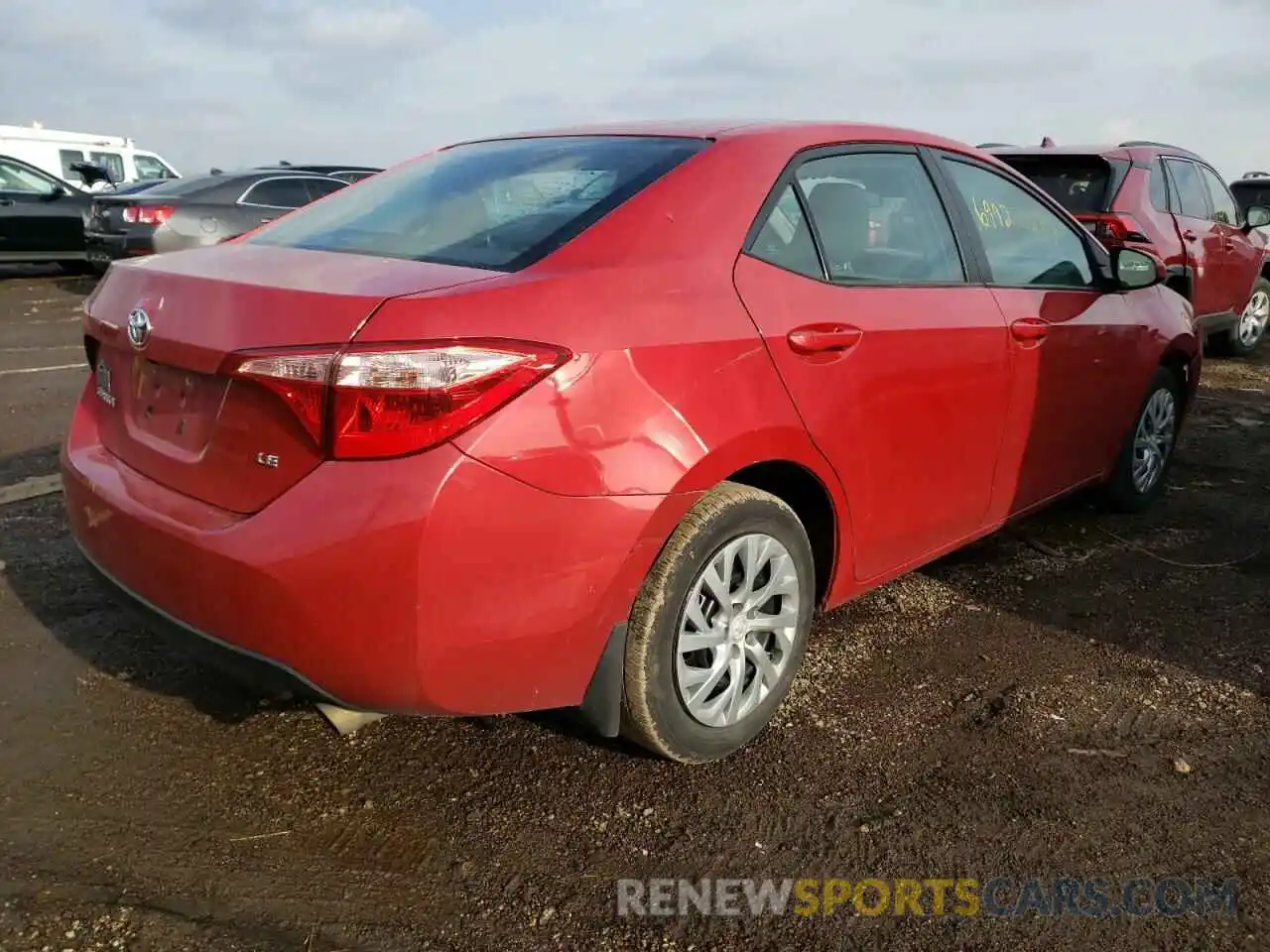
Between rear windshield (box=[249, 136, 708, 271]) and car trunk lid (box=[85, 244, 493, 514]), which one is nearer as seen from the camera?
car trunk lid (box=[85, 244, 493, 514])

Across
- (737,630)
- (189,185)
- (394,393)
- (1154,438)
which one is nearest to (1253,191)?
(1154,438)

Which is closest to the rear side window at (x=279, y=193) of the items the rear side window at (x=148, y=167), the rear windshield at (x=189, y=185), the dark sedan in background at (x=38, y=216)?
the rear windshield at (x=189, y=185)

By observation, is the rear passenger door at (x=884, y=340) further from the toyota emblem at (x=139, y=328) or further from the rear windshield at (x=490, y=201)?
the toyota emblem at (x=139, y=328)

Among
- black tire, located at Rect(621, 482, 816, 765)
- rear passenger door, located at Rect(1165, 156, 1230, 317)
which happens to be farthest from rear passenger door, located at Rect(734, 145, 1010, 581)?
rear passenger door, located at Rect(1165, 156, 1230, 317)

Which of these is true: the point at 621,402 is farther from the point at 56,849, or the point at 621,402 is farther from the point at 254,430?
the point at 56,849

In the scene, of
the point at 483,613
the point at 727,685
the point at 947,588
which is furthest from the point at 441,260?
the point at 947,588

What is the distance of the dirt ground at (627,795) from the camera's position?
2.07 m

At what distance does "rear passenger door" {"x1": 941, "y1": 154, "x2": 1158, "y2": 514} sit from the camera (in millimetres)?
3373

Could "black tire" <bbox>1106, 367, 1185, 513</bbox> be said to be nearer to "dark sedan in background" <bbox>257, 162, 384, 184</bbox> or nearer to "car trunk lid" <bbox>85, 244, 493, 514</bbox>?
"car trunk lid" <bbox>85, 244, 493, 514</bbox>

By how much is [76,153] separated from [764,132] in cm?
2237

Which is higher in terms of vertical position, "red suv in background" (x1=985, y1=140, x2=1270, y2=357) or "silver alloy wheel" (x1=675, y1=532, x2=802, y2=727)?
"red suv in background" (x1=985, y1=140, x2=1270, y2=357)

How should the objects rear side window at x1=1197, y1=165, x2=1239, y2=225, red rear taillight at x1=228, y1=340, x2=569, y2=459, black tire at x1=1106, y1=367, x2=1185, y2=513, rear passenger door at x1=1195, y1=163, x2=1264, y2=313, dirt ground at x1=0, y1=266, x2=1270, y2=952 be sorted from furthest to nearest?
rear side window at x1=1197, y1=165, x2=1239, y2=225 → rear passenger door at x1=1195, y1=163, x2=1264, y2=313 → black tire at x1=1106, y1=367, x2=1185, y2=513 → dirt ground at x1=0, y1=266, x2=1270, y2=952 → red rear taillight at x1=228, y1=340, x2=569, y2=459

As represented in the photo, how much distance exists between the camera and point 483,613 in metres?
2.04

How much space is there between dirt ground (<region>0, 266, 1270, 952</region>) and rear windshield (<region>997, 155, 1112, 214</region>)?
3970 mm
